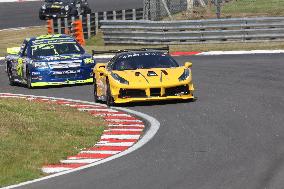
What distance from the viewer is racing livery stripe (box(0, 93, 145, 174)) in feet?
43.0

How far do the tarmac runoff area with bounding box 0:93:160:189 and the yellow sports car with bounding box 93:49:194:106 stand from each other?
1.45ft

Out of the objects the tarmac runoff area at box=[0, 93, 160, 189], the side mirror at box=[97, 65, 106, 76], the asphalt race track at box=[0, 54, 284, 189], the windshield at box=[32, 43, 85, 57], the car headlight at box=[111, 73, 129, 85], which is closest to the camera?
the asphalt race track at box=[0, 54, 284, 189]

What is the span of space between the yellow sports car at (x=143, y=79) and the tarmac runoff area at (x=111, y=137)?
44cm

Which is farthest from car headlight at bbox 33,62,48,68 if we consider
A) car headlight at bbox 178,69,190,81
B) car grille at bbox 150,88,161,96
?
car grille at bbox 150,88,161,96

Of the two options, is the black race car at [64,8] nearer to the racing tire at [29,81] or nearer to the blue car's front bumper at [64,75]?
the racing tire at [29,81]

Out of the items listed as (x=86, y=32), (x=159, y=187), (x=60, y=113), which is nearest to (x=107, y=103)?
(x=60, y=113)

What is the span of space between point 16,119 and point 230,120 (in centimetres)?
372

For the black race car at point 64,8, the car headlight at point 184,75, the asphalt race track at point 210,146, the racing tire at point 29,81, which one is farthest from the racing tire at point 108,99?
the black race car at point 64,8

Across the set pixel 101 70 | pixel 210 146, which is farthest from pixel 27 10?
pixel 210 146

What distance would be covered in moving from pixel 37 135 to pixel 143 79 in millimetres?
4893

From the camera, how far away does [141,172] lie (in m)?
12.0

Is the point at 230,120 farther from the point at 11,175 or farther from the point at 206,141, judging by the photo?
the point at 11,175

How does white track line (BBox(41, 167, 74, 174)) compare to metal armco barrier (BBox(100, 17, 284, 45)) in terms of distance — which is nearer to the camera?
white track line (BBox(41, 167, 74, 174))

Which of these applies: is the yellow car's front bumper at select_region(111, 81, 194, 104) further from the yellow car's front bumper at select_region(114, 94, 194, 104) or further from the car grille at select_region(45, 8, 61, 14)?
the car grille at select_region(45, 8, 61, 14)
